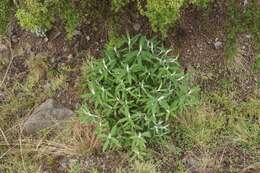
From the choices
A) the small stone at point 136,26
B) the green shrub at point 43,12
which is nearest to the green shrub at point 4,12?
the green shrub at point 43,12

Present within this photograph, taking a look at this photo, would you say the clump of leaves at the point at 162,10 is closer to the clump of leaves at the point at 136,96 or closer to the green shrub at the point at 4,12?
the clump of leaves at the point at 136,96

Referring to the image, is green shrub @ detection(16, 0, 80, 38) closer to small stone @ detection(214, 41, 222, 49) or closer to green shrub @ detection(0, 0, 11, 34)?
green shrub @ detection(0, 0, 11, 34)

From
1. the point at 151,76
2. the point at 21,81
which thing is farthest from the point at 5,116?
the point at 151,76

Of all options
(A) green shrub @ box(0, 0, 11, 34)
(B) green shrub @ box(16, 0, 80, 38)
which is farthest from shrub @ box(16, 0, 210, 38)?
(A) green shrub @ box(0, 0, 11, 34)

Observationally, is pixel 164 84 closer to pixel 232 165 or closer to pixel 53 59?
pixel 232 165

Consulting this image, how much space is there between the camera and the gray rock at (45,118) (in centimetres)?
329

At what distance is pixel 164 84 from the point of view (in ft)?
10.1

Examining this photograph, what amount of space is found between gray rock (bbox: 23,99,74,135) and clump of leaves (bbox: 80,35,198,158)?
251mm

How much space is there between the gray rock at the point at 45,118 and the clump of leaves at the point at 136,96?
25cm

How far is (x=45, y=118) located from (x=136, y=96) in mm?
698

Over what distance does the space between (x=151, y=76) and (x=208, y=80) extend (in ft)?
1.65

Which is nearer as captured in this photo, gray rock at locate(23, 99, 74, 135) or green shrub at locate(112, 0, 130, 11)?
green shrub at locate(112, 0, 130, 11)

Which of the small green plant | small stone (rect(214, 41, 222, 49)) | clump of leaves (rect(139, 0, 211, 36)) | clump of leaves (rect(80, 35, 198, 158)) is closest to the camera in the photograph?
clump of leaves (rect(139, 0, 211, 36))

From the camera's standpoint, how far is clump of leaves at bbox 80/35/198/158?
9.78 ft
